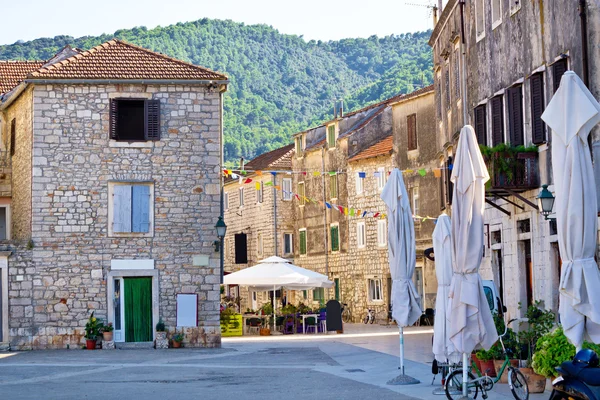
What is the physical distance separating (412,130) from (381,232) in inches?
223

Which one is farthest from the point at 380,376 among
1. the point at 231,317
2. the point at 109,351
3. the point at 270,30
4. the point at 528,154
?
the point at 270,30

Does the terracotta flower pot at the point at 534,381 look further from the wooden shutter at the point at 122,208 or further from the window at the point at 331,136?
the window at the point at 331,136

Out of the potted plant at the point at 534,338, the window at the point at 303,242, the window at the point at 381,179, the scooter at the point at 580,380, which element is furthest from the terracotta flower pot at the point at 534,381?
the window at the point at 303,242

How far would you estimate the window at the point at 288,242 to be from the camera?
57987 mm

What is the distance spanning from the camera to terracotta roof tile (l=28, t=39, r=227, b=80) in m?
31.5

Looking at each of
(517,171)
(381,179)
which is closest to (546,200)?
(517,171)

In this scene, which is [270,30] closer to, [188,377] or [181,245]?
[181,245]

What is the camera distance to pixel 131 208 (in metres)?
31.6

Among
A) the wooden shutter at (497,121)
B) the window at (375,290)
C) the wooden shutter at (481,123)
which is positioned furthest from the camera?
the window at (375,290)

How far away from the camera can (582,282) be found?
1152 cm

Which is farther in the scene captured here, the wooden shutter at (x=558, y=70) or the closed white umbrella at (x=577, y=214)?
the wooden shutter at (x=558, y=70)

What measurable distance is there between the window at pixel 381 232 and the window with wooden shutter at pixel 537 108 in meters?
26.6

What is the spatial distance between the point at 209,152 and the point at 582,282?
70.1ft

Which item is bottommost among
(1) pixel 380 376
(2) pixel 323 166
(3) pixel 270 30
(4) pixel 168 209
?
(1) pixel 380 376
